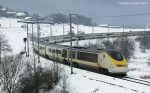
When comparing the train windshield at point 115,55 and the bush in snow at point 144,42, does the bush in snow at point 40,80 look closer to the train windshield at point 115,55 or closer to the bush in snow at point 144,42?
the train windshield at point 115,55

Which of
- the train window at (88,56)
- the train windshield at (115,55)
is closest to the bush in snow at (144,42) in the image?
the train window at (88,56)

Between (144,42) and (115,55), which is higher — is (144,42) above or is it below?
below

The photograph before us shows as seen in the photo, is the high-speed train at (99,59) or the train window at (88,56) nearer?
the high-speed train at (99,59)

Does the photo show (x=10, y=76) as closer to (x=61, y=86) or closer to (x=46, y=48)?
(x=61, y=86)

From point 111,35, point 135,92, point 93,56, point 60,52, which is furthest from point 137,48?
point 135,92

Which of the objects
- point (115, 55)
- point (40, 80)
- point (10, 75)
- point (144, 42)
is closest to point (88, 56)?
point (115, 55)

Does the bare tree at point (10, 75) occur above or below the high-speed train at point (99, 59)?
below

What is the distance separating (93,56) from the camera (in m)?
48.9

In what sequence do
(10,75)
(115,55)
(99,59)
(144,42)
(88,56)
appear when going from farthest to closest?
(144,42) < (10,75) < (88,56) < (99,59) < (115,55)

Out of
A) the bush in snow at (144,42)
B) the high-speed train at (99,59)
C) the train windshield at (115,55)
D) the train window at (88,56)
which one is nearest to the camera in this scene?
the high-speed train at (99,59)

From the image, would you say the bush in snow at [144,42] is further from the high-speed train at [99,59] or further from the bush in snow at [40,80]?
the bush in snow at [40,80]

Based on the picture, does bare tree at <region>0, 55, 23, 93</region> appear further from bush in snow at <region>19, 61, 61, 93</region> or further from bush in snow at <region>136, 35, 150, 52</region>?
bush in snow at <region>136, 35, 150, 52</region>

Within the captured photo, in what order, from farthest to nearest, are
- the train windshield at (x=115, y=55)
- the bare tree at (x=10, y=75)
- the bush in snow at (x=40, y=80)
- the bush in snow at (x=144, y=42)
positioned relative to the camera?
the bush in snow at (x=144, y=42), the bare tree at (x=10, y=75), the bush in snow at (x=40, y=80), the train windshield at (x=115, y=55)

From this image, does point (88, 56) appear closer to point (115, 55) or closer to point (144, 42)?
point (115, 55)
